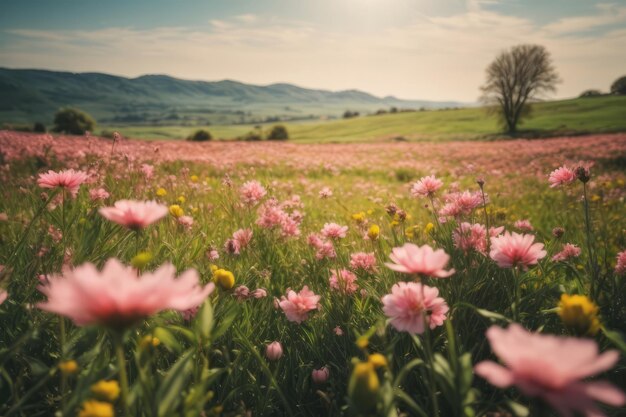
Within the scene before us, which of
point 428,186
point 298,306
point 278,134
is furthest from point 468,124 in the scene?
point 298,306

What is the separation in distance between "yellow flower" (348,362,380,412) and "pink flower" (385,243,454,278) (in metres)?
0.32

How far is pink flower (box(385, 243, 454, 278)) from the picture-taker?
1.01 m

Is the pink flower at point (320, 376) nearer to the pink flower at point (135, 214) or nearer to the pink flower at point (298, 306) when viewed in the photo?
the pink flower at point (298, 306)

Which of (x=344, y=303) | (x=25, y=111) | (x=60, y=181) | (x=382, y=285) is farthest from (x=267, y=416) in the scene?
(x=25, y=111)

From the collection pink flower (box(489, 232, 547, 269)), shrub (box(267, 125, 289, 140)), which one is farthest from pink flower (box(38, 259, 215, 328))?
shrub (box(267, 125, 289, 140))

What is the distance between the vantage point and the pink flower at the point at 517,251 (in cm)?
134

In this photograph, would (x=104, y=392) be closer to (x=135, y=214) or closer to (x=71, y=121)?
(x=135, y=214)

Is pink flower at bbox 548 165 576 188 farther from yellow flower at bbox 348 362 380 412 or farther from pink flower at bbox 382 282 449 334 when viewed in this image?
yellow flower at bbox 348 362 380 412

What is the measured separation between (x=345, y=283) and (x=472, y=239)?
85 cm

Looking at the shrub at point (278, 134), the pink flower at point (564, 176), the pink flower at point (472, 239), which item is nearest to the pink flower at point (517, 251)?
the pink flower at point (472, 239)

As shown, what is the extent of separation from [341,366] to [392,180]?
888 cm

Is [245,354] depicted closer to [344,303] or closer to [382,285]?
[344,303]

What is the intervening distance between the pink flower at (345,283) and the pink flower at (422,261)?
102cm

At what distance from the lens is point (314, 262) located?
2648 mm
